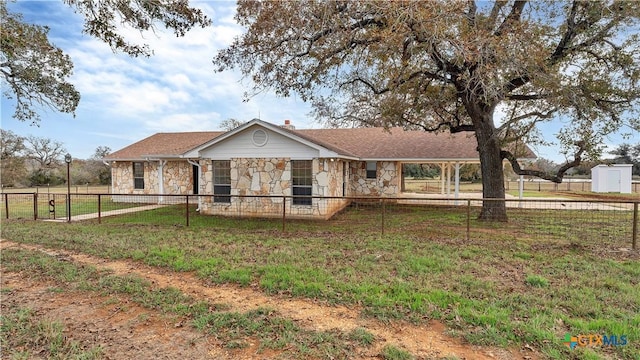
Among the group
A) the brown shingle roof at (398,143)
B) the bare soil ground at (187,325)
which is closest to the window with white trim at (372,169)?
the brown shingle roof at (398,143)

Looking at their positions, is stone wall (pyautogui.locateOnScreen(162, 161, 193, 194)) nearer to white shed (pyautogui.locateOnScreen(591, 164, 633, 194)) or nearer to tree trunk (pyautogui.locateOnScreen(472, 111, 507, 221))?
tree trunk (pyautogui.locateOnScreen(472, 111, 507, 221))

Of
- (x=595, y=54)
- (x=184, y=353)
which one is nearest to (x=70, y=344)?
(x=184, y=353)

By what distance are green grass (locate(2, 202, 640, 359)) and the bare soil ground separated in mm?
232

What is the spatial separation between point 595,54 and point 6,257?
15.1m

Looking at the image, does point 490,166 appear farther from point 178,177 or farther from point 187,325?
point 178,177

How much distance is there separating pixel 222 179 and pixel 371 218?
228 inches

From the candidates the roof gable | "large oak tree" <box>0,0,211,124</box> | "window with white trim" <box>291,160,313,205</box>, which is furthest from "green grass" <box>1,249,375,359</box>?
the roof gable

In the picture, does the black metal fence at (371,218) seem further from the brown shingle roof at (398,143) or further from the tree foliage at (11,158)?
the tree foliage at (11,158)

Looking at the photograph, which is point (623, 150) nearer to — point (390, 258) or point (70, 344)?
point (390, 258)

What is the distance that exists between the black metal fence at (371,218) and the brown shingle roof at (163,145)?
3.22 metres

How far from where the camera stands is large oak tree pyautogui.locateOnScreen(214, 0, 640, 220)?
7.81 m

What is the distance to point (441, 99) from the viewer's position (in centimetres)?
1099

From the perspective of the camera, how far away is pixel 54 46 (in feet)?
25.0

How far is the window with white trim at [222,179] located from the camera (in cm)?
1230
